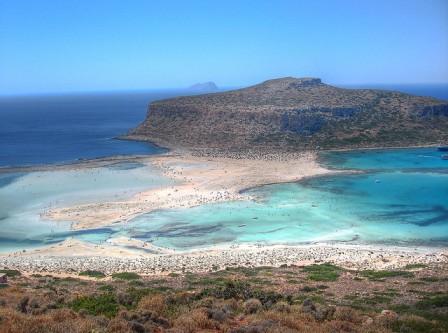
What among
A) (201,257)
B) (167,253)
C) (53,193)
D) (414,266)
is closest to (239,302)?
(201,257)

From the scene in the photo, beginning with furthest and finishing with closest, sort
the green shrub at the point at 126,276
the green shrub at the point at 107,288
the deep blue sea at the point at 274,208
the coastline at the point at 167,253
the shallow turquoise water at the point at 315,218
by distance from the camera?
the deep blue sea at the point at 274,208
the shallow turquoise water at the point at 315,218
the coastline at the point at 167,253
the green shrub at the point at 126,276
the green shrub at the point at 107,288

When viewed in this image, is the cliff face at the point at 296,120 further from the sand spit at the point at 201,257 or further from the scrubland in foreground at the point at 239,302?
the scrubland in foreground at the point at 239,302

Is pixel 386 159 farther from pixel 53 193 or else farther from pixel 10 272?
pixel 10 272

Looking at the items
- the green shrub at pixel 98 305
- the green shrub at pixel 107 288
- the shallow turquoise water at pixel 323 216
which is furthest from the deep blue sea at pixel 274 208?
the green shrub at pixel 98 305

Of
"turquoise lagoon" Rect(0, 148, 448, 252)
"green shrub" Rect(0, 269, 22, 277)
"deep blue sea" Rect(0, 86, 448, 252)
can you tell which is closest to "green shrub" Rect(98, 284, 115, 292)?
"green shrub" Rect(0, 269, 22, 277)

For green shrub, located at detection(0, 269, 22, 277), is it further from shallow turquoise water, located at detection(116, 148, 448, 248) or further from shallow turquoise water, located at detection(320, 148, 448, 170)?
shallow turquoise water, located at detection(320, 148, 448, 170)
